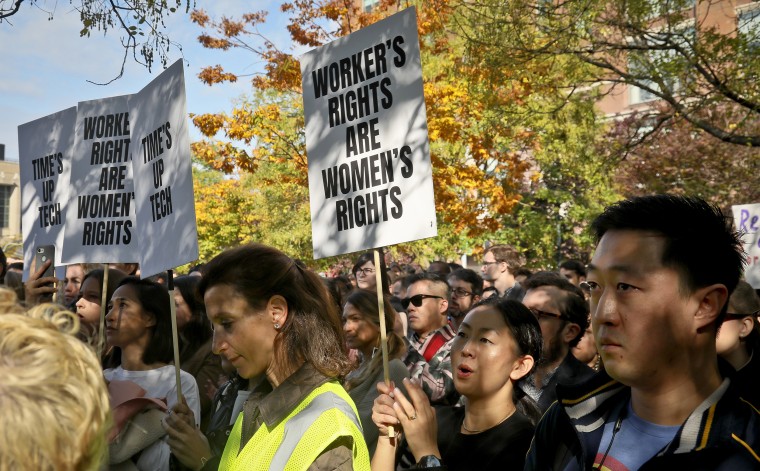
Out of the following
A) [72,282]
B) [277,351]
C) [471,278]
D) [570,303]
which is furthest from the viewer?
[471,278]

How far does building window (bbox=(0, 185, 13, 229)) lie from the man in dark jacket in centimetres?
6963

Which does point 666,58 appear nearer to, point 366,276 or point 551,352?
point 366,276

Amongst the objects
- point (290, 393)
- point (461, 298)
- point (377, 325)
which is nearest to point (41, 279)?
point (377, 325)

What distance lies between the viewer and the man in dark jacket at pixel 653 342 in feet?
7.22

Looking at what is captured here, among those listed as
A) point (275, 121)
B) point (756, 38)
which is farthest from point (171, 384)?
point (275, 121)

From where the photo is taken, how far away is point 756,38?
9.34m

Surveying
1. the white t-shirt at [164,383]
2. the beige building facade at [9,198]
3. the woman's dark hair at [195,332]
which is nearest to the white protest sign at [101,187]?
the woman's dark hair at [195,332]

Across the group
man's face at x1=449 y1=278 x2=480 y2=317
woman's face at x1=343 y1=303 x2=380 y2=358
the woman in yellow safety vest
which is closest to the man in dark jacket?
the woman in yellow safety vest

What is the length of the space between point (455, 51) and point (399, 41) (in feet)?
43.8

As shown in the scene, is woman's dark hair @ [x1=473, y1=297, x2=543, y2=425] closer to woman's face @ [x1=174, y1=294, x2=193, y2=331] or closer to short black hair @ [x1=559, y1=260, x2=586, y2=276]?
woman's face @ [x1=174, y1=294, x2=193, y2=331]

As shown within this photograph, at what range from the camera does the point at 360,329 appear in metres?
5.99

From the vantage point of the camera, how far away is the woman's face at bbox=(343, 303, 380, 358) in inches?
236

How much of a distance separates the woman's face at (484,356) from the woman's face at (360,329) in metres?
1.88

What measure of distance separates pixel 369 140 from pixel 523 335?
1.24 metres
